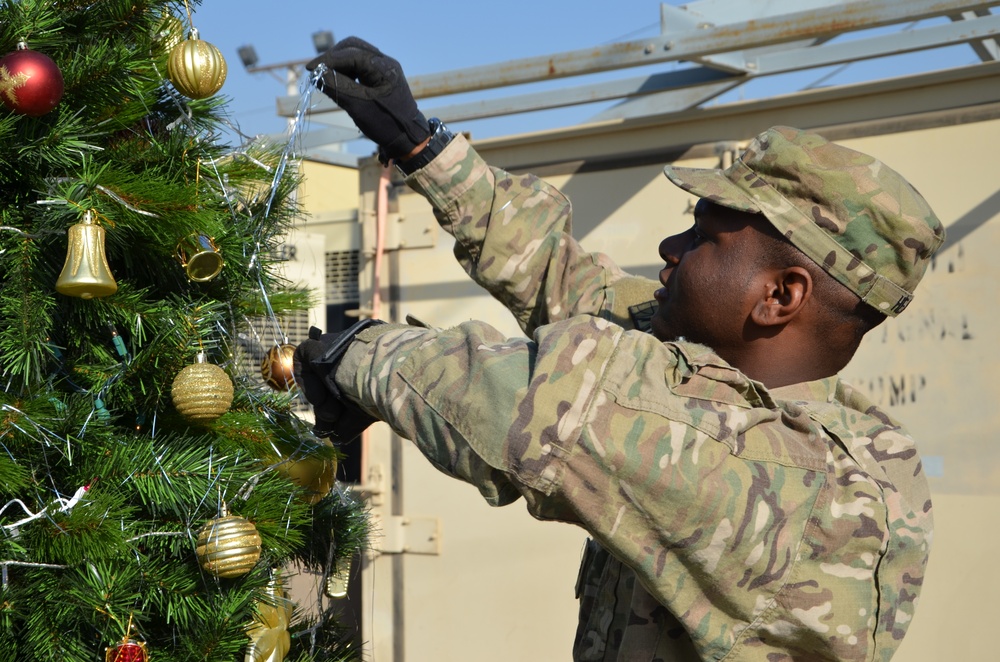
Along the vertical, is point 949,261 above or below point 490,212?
below

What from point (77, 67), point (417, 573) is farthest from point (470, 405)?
point (417, 573)

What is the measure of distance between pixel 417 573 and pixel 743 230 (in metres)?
2.45

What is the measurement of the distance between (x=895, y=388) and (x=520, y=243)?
1703 millimetres

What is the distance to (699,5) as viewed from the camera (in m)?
2.98

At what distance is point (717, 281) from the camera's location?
1.25m

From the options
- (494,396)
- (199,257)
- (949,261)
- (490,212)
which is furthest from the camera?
(949,261)

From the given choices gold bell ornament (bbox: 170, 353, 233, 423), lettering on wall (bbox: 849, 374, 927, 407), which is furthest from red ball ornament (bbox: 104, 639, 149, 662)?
lettering on wall (bbox: 849, 374, 927, 407)

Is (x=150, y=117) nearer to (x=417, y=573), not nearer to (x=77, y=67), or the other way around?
(x=77, y=67)

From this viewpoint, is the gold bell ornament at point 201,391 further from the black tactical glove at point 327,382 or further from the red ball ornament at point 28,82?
the red ball ornament at point 28,82

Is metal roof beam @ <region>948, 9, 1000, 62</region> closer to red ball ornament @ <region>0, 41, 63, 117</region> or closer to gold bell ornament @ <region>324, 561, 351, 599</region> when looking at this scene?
gold bell ornament @ <region>324, 561, 351, 599</region>

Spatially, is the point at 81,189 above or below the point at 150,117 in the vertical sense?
below

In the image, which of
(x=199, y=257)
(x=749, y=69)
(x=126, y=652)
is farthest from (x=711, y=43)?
(x=126, y=652)

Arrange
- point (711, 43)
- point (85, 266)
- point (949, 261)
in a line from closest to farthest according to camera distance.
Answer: point (85, 266) < point (711, 43) < point (949, 261)

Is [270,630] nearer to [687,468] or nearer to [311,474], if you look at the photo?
[311,474]
